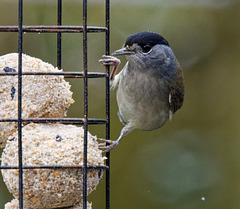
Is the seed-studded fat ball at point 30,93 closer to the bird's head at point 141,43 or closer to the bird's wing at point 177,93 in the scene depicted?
the bird's head at point 141,43

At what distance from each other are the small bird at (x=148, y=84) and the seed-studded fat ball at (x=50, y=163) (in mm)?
1303

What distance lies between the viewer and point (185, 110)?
20.7 ft

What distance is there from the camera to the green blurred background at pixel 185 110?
616cm

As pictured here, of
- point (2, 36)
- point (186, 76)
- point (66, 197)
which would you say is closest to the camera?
point (66, 197)

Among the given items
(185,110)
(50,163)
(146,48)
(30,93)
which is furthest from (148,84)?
(185,110)

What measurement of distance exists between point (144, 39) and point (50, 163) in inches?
61.4

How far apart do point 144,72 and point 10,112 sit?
1495 millimetres

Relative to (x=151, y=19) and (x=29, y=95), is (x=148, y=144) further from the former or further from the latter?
(x=29, y=95)

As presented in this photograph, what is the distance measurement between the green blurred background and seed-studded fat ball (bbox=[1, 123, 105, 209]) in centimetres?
318

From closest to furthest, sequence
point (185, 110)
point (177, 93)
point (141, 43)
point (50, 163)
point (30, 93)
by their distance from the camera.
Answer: point (50, 163), point (30, 93), point (141, 43), point (177, 93), point (185, 110)

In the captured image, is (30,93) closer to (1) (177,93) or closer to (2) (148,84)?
(2) (148,84)


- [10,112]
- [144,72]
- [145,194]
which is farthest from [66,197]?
[145,194]

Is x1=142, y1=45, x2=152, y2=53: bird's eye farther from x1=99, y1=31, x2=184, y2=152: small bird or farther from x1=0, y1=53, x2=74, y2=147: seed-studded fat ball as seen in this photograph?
x1=0, y1=53, x2=74, y2=147: seed-studded fat ball

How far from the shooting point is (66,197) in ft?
9.28
